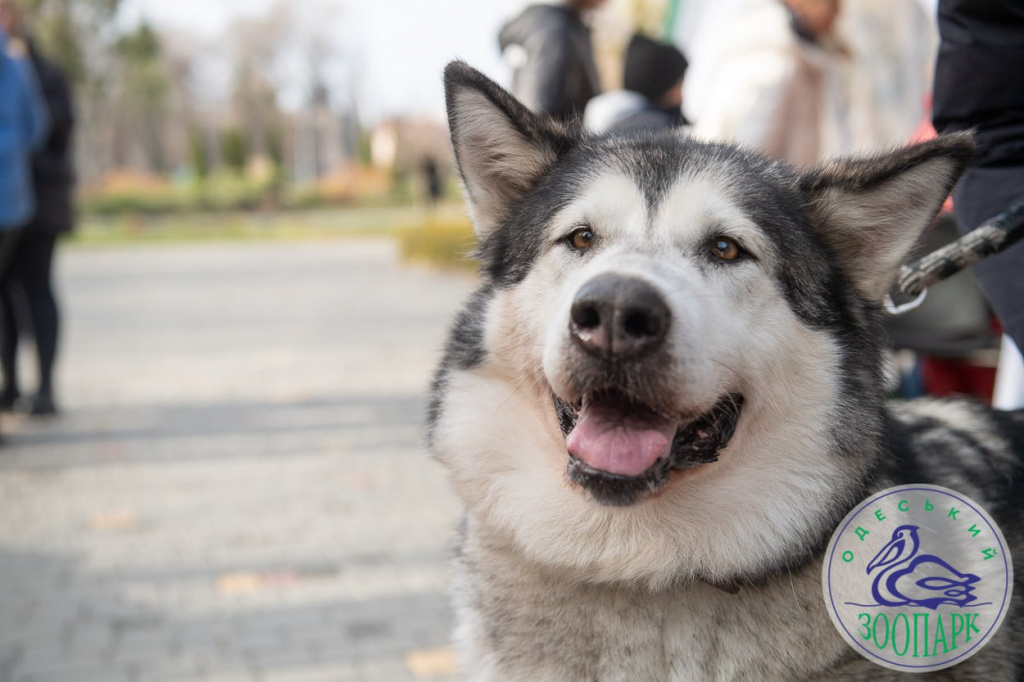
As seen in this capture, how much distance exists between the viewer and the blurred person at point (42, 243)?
7008mm

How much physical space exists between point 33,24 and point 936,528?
1616 inches

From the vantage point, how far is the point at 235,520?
5305mm

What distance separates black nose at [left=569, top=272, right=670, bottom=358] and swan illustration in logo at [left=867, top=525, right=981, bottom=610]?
681 mm

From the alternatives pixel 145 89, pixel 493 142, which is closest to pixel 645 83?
pixel 493 142

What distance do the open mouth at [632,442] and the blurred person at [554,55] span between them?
10.1 feet

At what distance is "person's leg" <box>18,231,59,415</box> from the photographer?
7.02 metres

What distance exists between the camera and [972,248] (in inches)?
87.2

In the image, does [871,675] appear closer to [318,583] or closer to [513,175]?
[513,175]

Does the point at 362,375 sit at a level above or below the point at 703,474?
below

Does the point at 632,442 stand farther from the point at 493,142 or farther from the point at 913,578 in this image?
the point at 493,142

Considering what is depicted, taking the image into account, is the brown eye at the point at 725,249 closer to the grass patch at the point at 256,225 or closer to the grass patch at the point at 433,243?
the grass patch at the point at 433,243

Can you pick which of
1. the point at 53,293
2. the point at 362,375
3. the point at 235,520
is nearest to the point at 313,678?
the point at 235,520

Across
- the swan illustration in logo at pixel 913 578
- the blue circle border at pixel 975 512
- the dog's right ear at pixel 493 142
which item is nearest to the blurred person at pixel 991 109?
the blue circle border at pixel 975 512

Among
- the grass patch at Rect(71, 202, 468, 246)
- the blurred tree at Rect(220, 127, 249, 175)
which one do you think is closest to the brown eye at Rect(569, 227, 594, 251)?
the grass patch at Rect(71, 202, 468, 246)
